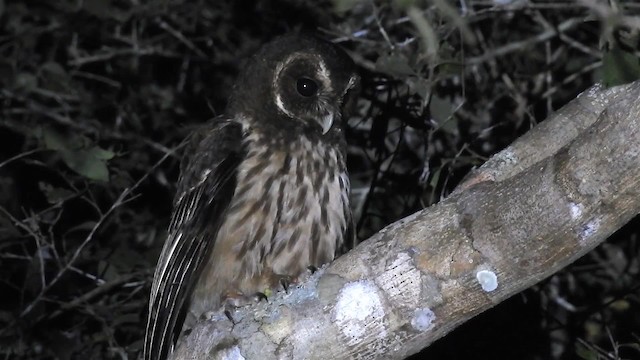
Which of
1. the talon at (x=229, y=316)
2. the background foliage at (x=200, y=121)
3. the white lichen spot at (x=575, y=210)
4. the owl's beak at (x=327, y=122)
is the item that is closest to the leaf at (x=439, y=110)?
the background foliage at (x=200, y=121)

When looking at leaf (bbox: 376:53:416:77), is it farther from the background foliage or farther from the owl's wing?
the owl's wing

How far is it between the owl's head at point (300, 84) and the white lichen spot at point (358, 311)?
1.25m

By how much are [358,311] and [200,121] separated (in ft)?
9.79

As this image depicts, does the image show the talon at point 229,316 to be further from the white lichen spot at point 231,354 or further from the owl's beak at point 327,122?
the owl's beak at point 327,122

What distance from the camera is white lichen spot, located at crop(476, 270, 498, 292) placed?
2.55 meters

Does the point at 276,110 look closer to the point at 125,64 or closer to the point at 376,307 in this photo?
the point at 376,307

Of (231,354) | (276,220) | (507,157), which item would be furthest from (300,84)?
(231,354)

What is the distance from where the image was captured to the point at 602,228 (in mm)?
2418

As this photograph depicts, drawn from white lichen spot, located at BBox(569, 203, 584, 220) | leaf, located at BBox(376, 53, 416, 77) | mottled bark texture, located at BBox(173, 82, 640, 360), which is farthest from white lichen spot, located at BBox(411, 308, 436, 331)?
leaf, located at BBox(376, 53, 416, 77)

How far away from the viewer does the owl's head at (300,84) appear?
3898mm

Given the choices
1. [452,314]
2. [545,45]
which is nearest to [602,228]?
[452,314]

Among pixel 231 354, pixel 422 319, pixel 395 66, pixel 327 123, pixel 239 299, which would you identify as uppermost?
pixel 395 66

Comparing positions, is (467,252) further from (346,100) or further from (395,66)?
(395,66)

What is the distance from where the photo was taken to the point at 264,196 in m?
3.71
